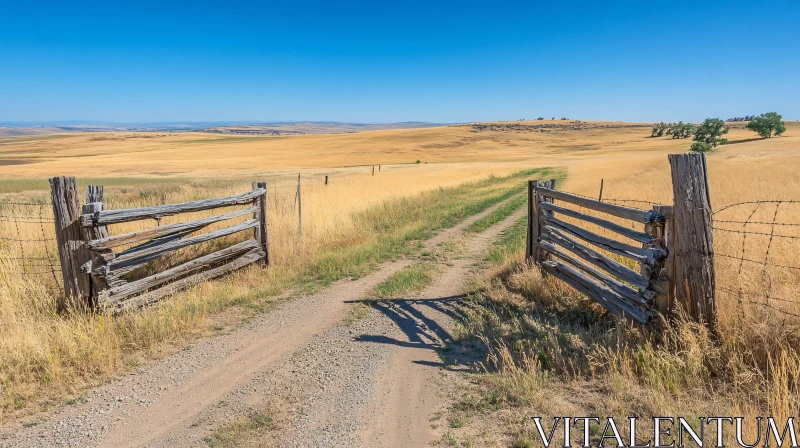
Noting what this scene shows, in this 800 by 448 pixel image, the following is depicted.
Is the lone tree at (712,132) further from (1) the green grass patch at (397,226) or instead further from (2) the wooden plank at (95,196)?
(2) the wooden plank at (95,196)

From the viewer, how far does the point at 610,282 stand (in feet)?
19.3

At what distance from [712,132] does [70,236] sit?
247 feet

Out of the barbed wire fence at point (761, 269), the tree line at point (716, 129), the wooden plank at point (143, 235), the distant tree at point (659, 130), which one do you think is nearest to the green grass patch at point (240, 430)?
the wooden plank at point (143, 235)

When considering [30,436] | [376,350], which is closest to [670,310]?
[376,350]

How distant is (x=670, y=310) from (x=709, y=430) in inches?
66.6

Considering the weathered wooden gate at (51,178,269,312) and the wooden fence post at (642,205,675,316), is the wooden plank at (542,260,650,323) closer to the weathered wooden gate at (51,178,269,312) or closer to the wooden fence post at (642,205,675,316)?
the wooden fence post at (642,205,675,316)

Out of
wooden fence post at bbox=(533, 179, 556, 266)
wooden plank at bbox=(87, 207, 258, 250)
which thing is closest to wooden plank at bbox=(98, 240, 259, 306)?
wooden plank at bbox=(87, 207, 258, 250)

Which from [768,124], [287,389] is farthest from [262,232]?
[768,124]

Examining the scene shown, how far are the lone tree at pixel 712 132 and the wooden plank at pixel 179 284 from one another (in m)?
70.7

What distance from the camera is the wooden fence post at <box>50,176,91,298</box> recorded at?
5.77 meters

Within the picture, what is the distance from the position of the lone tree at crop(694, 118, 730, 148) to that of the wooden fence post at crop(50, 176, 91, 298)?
241 ft

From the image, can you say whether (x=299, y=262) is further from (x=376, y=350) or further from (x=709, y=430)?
(x=709, y=430)

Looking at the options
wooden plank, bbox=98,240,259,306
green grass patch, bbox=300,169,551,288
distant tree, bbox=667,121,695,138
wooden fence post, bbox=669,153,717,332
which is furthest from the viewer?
distant tree, bbox=667,121,695,138

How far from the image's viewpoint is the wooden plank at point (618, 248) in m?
4.92
